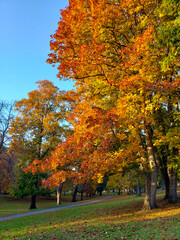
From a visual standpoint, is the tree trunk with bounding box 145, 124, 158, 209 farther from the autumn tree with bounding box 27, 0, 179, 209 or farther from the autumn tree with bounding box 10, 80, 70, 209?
the autumn tree with bounding box 10, 80, 70, 209

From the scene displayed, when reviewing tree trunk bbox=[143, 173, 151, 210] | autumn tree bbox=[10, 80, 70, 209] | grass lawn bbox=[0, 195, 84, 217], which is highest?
autumn tree bbox=[10, 80, 70, 209]

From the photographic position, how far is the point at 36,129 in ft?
74.1

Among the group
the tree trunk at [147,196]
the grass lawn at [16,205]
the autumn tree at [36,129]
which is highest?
the autumn tree at [36,129]

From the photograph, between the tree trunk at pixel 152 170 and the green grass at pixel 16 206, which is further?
the green grass at pixel 16 206

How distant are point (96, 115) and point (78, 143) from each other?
1861 mm

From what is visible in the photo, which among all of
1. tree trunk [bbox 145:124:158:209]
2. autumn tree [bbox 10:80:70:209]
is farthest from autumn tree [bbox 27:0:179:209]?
autumn tree [bbox 10:80:70:209]

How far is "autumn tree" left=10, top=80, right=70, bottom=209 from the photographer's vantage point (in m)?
20.8

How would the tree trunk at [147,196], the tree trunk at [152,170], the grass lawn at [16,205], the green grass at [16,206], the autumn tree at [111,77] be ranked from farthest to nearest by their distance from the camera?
the grass lawn at [16,205] < the green grass at [16,206] < the tree trunk at [147,196] < the tree trunk at [152,170] < the autumn tree at [111,77]

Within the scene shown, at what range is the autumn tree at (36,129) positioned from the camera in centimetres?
2077

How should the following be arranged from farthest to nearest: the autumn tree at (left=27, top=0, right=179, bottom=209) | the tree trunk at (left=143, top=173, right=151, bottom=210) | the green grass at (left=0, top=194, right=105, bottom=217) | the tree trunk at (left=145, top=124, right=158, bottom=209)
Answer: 1. the green grass at (left=0, top=194, right=105, bottom=217)
2. the tree trunk at (left=143, top=173, right=151, bottom=210)
3. the tree trunk at (left=145, top=124, right=158, bottom=209)
4. the autumn tree at (left=27, top=0, right=179, bottom=209)

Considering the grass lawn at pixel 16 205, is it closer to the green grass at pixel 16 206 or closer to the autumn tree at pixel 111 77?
the green grass at pixel 16 206

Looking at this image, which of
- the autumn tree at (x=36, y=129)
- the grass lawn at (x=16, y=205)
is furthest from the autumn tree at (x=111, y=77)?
the grass lawn at (x=16, y=205)

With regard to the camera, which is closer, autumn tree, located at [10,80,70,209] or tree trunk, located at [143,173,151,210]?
tree trunk, located at [143,173,151,210]

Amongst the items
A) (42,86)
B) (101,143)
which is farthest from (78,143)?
(42,86)
